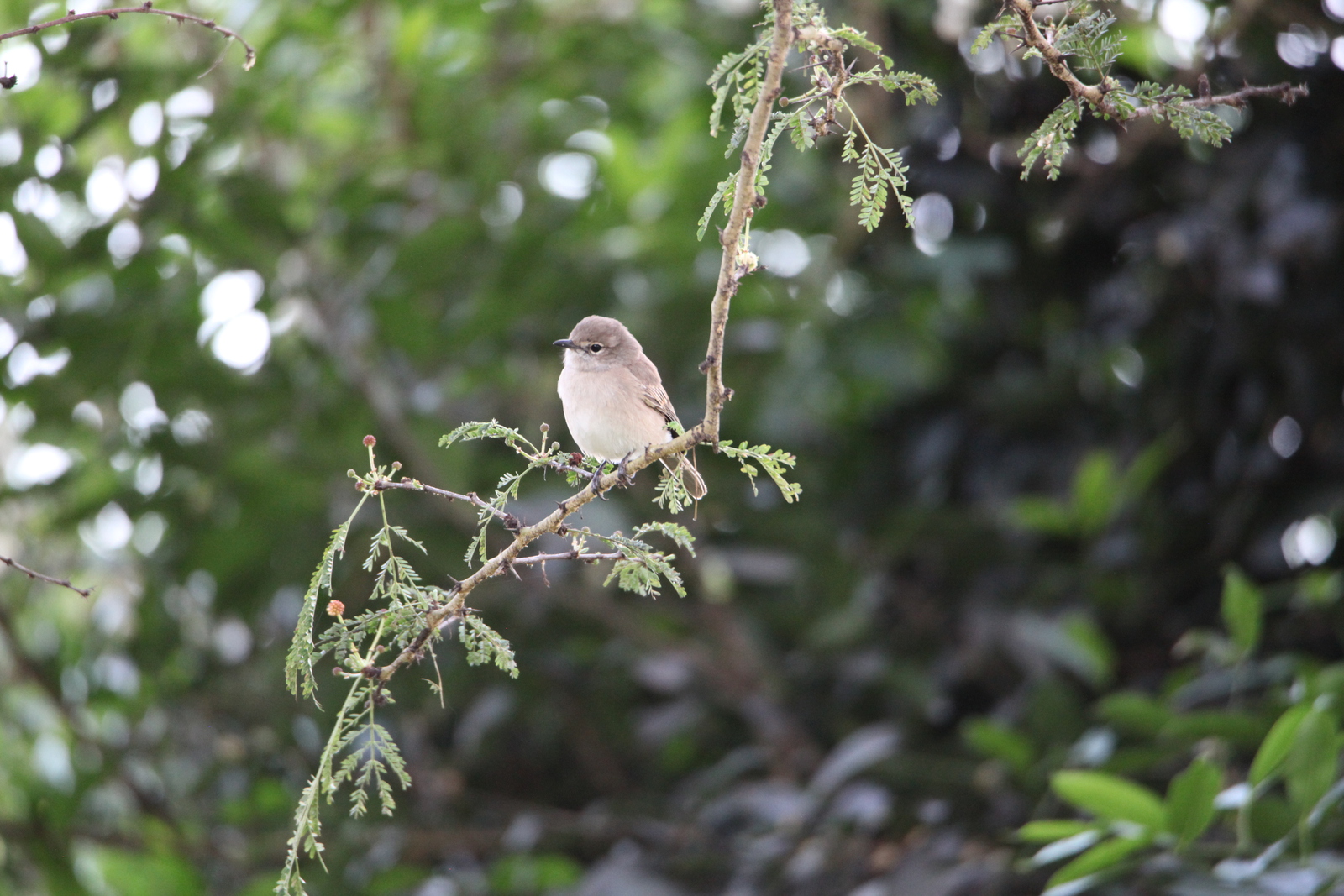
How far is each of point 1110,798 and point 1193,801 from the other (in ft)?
0.75

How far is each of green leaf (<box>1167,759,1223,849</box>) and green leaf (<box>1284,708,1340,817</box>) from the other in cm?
22

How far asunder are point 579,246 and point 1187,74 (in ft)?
9.01

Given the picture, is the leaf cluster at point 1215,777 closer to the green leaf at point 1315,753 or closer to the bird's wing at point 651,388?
the green leaf at point 1315,753

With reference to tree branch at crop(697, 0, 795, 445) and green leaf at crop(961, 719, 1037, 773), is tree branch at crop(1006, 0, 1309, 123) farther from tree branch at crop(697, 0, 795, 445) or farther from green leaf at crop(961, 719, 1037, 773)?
green leaf at crop(961, 719, 1037, 773)

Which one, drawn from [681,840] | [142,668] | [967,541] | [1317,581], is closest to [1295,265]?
[1317,581]

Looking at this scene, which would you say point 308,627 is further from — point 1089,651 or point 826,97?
point 1089,651

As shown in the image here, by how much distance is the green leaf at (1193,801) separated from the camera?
3.20m

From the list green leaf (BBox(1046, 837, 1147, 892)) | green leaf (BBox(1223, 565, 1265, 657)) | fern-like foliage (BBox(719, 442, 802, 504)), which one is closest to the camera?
fern-like foliage (BBox(719, 442, 802, 504))

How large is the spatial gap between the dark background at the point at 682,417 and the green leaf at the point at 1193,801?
855 millimetres

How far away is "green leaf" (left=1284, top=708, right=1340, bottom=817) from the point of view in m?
3.02

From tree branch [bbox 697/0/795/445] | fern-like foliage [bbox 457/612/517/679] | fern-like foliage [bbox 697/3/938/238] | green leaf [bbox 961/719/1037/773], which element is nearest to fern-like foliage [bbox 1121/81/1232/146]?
fern-like foliage [bbox 697/3/938/238]

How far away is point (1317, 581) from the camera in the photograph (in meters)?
4.15

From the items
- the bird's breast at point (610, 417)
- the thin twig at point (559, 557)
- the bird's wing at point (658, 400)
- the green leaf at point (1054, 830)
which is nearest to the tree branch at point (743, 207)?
the thin twig at point (559, 557)

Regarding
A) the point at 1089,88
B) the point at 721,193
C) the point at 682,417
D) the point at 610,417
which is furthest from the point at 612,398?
the point at 1089,88
